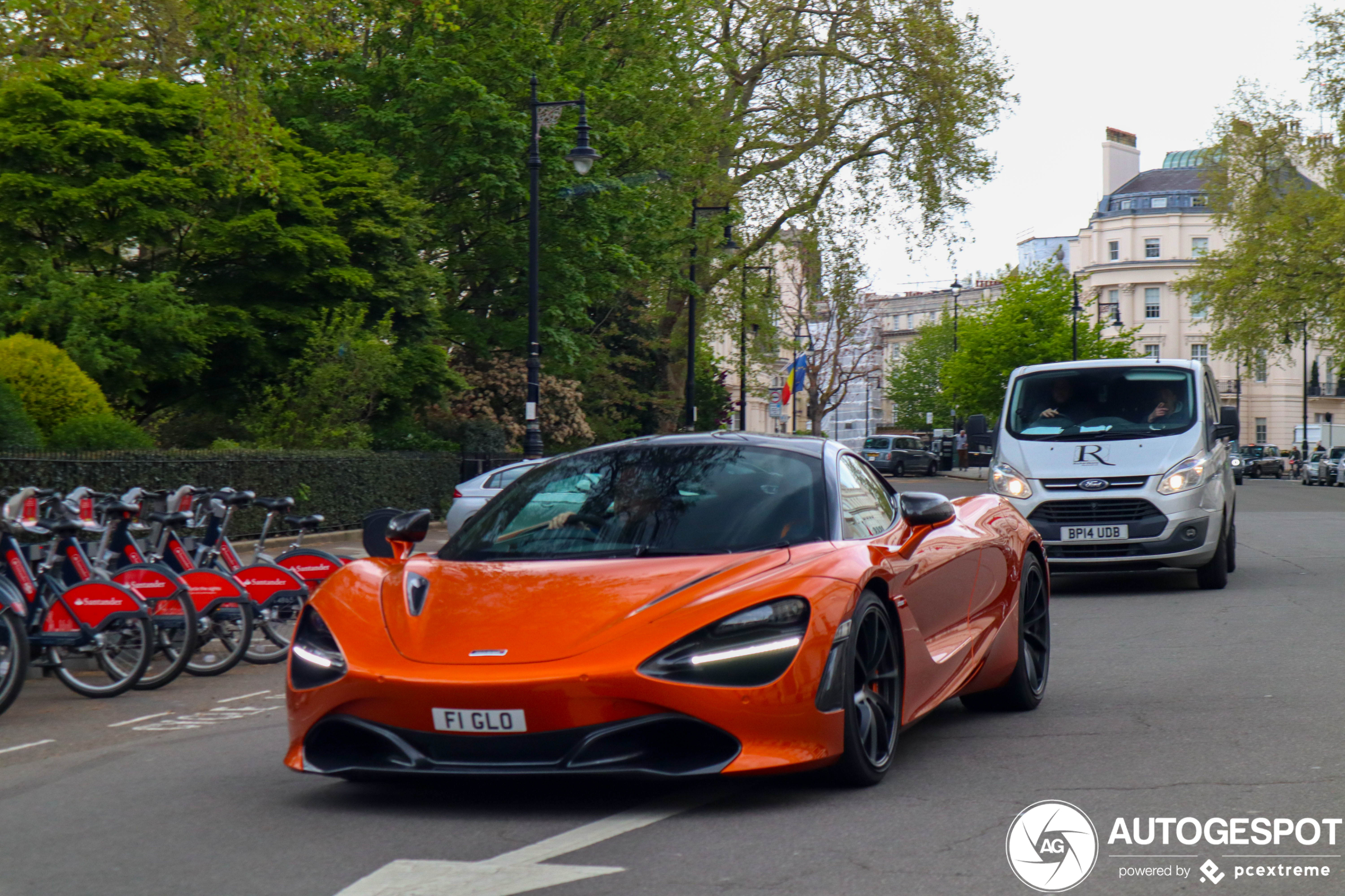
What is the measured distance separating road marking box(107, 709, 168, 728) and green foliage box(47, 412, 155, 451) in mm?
9625

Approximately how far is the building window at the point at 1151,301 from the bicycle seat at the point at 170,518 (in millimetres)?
115021

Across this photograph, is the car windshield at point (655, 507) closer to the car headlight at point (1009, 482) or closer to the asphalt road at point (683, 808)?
the asphalt road at point (683, 808)

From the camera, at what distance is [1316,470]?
65062 millimetres

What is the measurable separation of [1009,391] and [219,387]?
51.0 feet

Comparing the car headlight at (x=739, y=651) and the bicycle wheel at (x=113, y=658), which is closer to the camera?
the car headlight at (x=739, y=651)

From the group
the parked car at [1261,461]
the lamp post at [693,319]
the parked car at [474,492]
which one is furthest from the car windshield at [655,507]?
the parked car at [1261,461]

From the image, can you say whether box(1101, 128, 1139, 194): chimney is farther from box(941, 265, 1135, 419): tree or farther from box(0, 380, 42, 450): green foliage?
box(0, 380, 42, 450): green foliage

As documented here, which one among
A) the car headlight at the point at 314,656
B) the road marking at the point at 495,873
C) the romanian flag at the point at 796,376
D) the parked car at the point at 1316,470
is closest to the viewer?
the road marking at the point at 495,873

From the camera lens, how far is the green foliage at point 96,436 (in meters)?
17.9

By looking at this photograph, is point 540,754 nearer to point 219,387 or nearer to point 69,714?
point 69,714

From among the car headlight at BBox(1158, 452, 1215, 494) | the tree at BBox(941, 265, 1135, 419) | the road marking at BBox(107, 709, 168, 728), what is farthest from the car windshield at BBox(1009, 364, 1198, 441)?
the tree at BBox(941, 265, 1135, 419)

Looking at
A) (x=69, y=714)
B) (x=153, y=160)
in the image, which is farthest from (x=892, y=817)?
(x=153, y=160)

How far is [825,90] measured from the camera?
46.2 m

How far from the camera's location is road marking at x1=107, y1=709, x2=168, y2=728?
8000 millimetres
